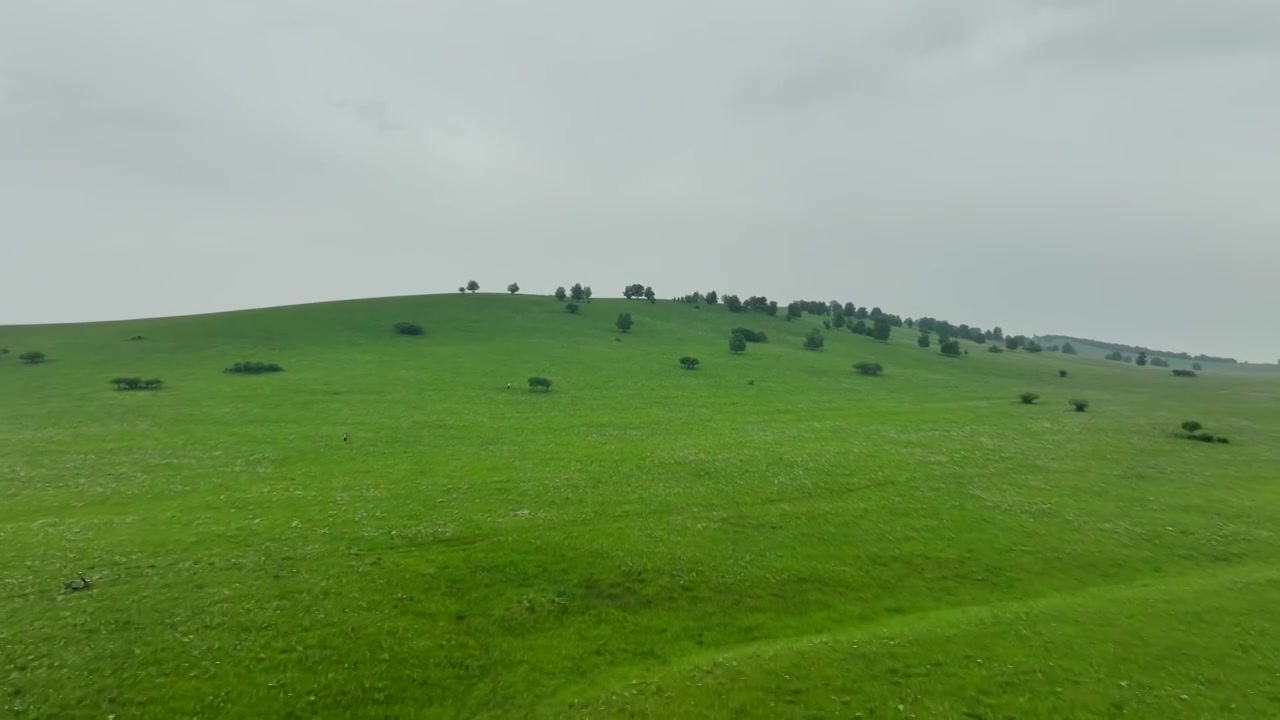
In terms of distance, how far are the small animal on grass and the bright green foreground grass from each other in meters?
0.74

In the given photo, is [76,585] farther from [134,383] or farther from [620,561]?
[134,383]

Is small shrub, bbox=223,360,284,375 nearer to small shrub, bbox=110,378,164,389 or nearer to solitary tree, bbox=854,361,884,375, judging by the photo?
small shrub, bbox=110,378,164,389

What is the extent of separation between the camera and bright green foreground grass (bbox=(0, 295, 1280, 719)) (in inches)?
996

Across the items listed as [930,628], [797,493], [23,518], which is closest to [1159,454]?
[797,493]

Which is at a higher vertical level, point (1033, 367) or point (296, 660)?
point (1033, 367)

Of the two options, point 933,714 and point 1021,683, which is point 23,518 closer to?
point 933,714

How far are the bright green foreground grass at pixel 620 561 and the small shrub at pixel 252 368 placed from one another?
606 inches

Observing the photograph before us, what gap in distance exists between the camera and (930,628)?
96.8 feet

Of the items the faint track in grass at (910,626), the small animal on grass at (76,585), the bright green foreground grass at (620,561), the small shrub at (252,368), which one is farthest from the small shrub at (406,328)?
the faint track in grass at (910,626)

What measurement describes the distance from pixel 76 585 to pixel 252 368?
6864cm

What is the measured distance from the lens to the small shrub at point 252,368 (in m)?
90.9

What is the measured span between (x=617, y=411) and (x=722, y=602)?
44720 millimetres

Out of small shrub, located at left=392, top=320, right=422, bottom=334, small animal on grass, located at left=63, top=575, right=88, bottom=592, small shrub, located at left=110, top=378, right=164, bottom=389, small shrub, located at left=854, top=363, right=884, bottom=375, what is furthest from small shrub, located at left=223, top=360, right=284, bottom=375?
small shrub, located at left=854, top=363, right=884, bottom=375

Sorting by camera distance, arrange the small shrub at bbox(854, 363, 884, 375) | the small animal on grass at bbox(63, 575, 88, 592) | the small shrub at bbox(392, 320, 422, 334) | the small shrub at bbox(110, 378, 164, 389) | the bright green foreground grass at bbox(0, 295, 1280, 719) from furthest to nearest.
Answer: the small shrub at bbox(392, 320, 422, 334)
the small shrub at bbox(854, 363, 884, 375)
the small shrub at bbox(110, 378, 164, 389)
the small animal on grass at bbox(63, 575, 88, 592)
the bright green foreground grass at bbox(0, 295, 1280, 719)
